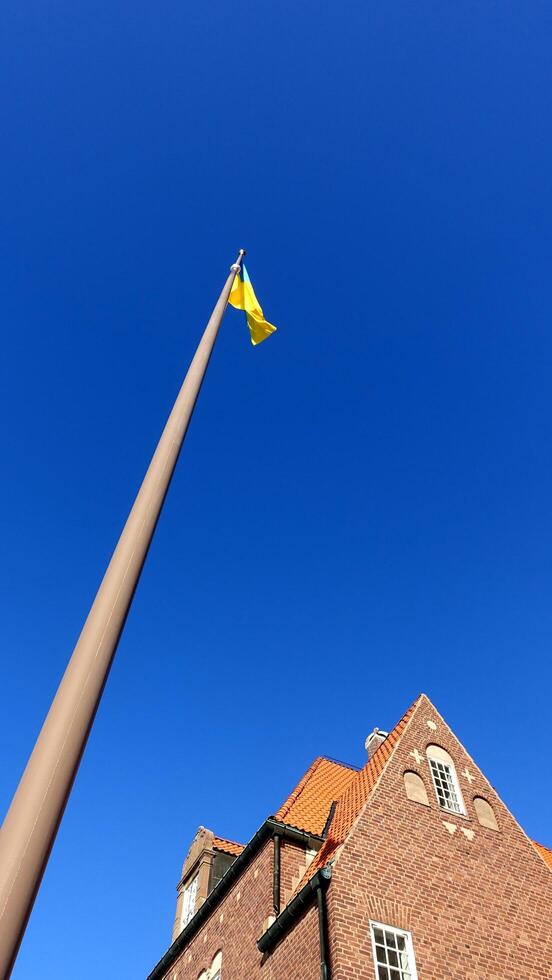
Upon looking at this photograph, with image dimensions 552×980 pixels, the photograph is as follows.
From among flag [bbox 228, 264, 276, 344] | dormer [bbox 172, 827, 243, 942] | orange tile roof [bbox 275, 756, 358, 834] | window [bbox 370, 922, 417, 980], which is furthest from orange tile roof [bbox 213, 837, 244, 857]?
flag [bbox 228, 264, 276, 344]

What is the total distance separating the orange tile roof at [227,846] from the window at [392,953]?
10145 millimetres

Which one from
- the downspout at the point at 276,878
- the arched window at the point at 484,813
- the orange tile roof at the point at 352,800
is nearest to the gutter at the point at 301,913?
the downspout at the point at 276,878

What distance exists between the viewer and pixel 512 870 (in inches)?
677

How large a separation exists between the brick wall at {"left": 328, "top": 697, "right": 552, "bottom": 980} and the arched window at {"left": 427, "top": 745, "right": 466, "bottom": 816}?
25 cm

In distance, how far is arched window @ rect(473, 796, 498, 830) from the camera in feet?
59.4

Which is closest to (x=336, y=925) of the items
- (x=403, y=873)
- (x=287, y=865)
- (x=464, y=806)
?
(x=403, y=873)

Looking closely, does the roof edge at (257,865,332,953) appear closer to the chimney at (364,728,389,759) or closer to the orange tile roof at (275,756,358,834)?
the orange tile roof at (275,756,358,834)

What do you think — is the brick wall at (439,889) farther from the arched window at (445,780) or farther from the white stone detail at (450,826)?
the arched window at (445,780)

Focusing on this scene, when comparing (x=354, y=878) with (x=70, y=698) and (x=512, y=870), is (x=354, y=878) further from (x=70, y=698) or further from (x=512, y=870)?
(x=70, y=698)

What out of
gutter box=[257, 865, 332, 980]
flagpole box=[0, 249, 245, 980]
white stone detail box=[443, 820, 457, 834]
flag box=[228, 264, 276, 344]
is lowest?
flagpole box=[0, 249, 245, 980]

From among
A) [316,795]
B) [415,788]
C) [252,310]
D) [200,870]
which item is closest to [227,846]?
[200,870]

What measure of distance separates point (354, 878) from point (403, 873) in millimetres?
1458

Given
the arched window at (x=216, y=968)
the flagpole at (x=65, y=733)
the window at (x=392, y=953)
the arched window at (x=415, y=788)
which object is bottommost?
the flagpole at (x=65, y=733)

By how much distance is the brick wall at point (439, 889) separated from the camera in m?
14.0
